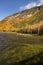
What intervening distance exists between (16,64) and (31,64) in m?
2.80

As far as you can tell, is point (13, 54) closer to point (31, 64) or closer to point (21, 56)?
point (21, 56)

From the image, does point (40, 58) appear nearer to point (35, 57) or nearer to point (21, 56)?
point (35, 57)

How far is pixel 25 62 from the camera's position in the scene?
33156mm

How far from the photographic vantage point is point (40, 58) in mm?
35156

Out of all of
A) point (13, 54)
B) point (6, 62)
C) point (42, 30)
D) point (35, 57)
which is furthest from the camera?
point (42, 30)

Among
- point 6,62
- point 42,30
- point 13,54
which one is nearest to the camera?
point 6,62

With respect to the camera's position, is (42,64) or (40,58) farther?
(40,58)

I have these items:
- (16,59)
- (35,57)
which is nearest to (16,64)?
A: (16,59)

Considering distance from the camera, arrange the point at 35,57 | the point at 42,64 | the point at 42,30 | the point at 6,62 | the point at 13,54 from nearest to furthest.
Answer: the point at 42,64
the point at 6,62
the point at 35,57
the point at 13,54
the point at 42,30

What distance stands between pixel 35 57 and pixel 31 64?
4.52 m

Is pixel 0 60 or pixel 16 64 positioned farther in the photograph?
pixel 0 60

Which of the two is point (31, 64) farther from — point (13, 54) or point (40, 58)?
point (13, 54)

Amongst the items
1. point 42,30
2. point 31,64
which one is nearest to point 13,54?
point 31,64

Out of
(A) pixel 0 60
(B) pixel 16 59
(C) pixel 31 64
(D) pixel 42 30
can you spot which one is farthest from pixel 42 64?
(D) pixel 42 30
